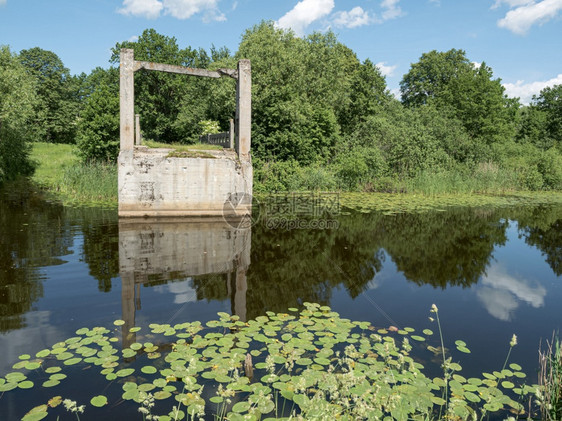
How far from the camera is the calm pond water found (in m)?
5.33

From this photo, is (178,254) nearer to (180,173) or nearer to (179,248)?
(179,248)

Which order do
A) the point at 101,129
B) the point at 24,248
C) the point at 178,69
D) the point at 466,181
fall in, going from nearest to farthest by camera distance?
the point at 24,248
the point at 178,69
the point at 466,181
the point at 101,129

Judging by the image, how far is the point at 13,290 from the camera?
262 inches

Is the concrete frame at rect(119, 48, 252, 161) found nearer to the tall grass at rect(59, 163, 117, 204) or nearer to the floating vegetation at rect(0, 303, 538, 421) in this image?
the tall grass at rect(59, 163, 117, 204)

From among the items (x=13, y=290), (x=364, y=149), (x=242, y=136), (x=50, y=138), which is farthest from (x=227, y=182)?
(x=50, y=138)

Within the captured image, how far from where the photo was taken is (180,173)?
12.9m

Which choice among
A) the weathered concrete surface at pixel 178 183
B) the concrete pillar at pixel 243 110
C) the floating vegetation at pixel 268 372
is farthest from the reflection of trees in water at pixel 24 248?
the concrete pillar at pixel 243 110

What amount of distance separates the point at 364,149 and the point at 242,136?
35.3ft

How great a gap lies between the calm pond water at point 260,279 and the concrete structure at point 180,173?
91 cm

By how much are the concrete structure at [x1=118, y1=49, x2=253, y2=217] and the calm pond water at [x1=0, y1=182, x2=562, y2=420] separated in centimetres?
91

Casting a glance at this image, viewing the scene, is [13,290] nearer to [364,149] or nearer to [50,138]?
[364,149]

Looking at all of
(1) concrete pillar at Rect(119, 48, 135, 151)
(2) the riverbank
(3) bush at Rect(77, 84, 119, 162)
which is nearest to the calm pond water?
(1) concrete pillar at Rect(119, 48, 135, 151)

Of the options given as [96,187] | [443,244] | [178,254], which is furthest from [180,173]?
[443,244]

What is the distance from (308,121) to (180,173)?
482 inches
